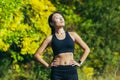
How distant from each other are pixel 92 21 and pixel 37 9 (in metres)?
2.70

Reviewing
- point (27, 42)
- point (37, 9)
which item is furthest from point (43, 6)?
point (27, 42)

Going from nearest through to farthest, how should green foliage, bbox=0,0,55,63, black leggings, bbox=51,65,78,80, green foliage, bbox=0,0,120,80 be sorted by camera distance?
black leggings, bbox=51,65,78,80 < green foliage, bbox=0,0,55,63 < green foliage, bbox=0,0,120,80

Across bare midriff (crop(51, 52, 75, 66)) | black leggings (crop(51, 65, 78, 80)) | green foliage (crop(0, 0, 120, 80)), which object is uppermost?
bare midriff (crop(51, 52, 75, 66))

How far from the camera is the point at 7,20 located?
9977 millimetres

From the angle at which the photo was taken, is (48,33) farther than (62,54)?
Yes

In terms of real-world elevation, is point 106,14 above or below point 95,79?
above

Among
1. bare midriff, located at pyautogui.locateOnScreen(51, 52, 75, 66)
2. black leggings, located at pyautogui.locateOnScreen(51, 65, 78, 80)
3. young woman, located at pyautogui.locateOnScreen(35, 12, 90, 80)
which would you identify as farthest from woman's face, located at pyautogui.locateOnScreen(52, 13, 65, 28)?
black leggings, located at pyautogui.locateOnScreen(51, 65, 78, 80)

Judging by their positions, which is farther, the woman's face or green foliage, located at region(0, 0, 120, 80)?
green foliage, located at region(0, 0, 120, 80)

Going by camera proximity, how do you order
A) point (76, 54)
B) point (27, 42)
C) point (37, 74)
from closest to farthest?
point (27, 42) < point (37, 74) < point (76, 54)

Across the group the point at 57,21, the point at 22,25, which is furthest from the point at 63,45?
the point at 22,25

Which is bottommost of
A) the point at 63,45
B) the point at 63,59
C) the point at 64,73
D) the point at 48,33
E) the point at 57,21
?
the point at 48,33

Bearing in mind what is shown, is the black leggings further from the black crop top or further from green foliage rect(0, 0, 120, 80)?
green foliage rect(0, 0, 120, 80)

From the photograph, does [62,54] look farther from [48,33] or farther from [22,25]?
[48,33]

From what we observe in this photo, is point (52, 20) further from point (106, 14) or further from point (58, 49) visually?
point (106, 14)
